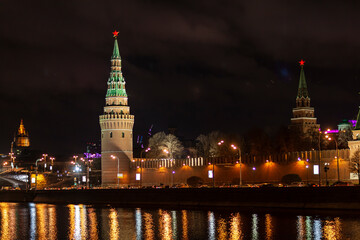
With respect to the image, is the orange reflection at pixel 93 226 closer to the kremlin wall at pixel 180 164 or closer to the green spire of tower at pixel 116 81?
the kremlin wall at pixel 180 164

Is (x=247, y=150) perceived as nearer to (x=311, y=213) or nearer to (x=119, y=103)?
(x=119, y=103)

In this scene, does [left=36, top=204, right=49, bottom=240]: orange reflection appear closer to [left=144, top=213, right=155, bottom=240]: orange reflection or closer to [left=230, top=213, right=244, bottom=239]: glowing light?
[left=144, top=213, right=155, bottom=240]: orange reflection

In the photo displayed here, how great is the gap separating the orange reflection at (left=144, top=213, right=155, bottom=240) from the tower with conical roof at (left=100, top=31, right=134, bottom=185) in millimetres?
56835

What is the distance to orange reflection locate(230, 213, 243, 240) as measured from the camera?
5261 centimetres

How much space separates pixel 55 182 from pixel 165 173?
75151 millimetres

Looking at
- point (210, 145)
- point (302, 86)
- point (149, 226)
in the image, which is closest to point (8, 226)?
point (149, 226)

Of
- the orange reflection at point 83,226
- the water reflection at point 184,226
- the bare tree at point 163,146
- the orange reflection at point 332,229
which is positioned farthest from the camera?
the bare tree at point 163,146

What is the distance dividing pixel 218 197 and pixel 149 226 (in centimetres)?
2125

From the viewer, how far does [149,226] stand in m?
62.6

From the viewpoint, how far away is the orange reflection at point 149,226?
5549cm

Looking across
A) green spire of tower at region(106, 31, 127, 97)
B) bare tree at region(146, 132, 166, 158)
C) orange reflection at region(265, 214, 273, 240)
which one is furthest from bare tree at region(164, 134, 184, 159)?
orange reflection at region(265, 214, 273, 240)

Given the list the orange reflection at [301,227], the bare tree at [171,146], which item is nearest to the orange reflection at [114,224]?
the orange reflection at [301,227]

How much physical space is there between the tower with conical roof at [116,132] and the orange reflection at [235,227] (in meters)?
66.4

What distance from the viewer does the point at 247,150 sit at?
136 metres
